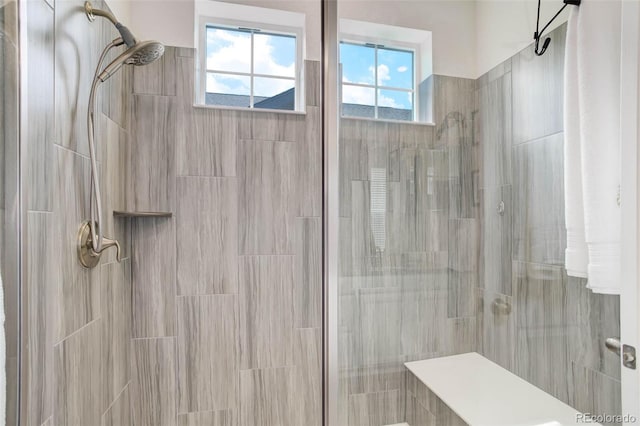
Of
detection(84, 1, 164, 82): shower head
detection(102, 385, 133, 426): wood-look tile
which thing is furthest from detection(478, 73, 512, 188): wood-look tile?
detection(102, 385, 133, 426): wood-look tile

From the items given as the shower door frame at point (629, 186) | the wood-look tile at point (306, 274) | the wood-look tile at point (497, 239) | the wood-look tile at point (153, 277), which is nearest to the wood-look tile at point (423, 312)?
the wood-look tile at point (497, 239)

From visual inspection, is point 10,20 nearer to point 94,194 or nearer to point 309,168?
point 94,194

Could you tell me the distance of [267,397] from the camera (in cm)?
144

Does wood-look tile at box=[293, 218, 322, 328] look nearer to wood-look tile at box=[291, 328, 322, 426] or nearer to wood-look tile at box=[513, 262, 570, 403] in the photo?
wood-look tile at box=[291, 328, 322, 426]

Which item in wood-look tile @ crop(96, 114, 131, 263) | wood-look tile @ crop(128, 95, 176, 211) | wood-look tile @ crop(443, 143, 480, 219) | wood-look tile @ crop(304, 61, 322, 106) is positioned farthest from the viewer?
wood-look tile @ crop(304, 61, 322, 106)

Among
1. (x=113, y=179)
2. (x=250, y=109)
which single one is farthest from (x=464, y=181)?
(x=113, y=179)

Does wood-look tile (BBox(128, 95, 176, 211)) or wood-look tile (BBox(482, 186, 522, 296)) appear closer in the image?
wood-look tile (BBox(482, 186, 522, 296))

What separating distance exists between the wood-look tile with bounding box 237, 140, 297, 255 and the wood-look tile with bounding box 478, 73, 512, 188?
0.77 m

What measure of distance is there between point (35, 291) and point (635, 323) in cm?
139

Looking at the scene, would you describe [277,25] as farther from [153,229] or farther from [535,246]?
[535,246]

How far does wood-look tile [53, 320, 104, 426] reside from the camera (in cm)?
87

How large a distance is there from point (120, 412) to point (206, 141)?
1067 millimetres

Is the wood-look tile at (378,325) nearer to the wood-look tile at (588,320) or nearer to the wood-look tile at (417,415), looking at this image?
the wood-look tile at (417,415)

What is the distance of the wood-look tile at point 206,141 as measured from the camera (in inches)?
A: 54.3
